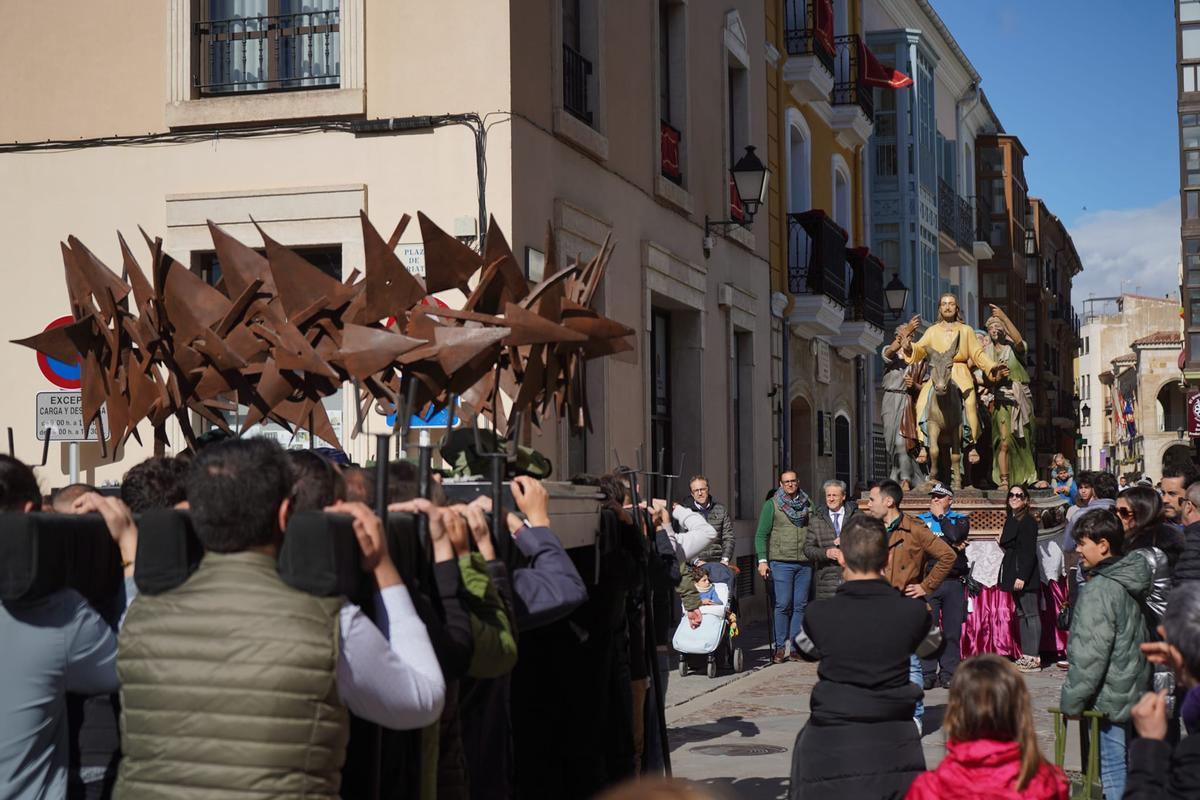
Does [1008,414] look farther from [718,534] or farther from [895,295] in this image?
[895,295]

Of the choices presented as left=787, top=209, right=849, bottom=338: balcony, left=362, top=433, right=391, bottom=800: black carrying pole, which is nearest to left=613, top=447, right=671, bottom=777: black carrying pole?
left=362, top=433, right=391, bottom=800: black carrying pole

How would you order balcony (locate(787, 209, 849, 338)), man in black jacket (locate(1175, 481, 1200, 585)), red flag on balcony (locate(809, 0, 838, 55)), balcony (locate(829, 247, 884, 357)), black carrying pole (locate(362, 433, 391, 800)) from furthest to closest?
balcony (locate(829, 247, 884, 357)) < red flag on balcony (locate(809, 0, 838, 55)) < balcony (locate(787, 209, 849, 338)) < man in black jacket (locate(1175, 481, 1200, 585)) < black carrying pole (locate(362, 433, 391, 800))

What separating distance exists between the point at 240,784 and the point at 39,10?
11950 millimetres

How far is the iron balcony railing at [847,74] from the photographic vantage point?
26672mm

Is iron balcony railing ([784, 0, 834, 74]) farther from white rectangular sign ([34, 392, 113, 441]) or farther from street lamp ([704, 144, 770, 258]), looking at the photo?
white rectangular sign ([34, 392, 113, 441])

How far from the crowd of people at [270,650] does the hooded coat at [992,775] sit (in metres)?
1.20

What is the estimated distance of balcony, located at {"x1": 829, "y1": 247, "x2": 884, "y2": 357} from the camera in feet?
85.3

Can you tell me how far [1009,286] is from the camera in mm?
58625

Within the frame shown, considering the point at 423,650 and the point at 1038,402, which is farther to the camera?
the point at 1038,402

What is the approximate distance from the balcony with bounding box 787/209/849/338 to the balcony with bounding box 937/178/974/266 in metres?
14.1

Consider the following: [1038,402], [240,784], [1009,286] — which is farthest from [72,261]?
[1038,402]

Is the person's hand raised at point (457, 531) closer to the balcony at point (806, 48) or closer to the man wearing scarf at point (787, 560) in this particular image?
the man wearing scarf at point (787, 560)

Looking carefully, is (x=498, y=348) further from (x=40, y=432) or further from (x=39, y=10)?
(x=39, y=10)

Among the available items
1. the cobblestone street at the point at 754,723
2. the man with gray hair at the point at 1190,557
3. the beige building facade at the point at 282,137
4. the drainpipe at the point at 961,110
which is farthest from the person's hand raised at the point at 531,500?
the drainpipe at the point at 961,110
